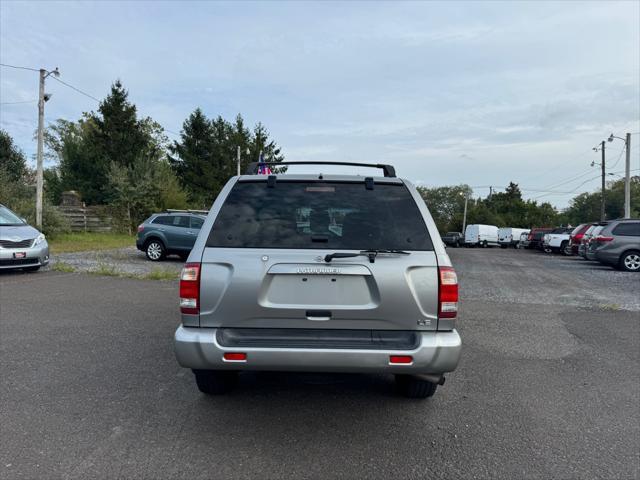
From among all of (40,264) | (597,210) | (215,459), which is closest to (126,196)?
(40,264)

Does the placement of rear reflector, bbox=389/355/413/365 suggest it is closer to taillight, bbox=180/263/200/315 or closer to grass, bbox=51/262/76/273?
taillight, bbox=180/263/200/315

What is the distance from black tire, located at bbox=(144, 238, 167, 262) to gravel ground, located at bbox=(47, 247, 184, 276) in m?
0.20

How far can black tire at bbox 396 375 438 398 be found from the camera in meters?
4.00

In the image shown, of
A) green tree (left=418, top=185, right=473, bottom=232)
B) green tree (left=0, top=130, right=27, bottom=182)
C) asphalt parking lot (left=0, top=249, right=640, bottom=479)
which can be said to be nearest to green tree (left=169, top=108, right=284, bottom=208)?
green tree (left=0, top=130, right=27, bottom=182)

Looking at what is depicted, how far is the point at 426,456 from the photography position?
3.17 m

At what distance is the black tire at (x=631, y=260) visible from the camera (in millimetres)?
15289

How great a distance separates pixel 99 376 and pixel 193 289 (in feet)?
6.77

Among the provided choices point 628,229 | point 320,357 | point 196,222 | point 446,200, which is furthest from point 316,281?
point 446,200

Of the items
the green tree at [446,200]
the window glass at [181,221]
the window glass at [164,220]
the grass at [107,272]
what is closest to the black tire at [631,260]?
the window glass at [181,221]

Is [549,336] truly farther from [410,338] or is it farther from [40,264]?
[40,264]

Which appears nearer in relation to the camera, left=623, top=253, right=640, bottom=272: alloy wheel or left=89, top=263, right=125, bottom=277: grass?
left=89, top=263, right=125, bottom=277: grass

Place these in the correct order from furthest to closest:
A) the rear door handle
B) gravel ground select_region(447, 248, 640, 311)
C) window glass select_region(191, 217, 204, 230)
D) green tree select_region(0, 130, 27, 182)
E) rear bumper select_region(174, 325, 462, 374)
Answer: green tree select_region(0, 130, 27, 182), window glass select_region(191, 217, 204, 230), gravel ground select_region(447, 248, 640, 311), the rear door handle, rear bumper select_region(174, 325, 462, 374)

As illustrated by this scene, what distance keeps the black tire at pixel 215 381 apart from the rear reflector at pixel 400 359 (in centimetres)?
143

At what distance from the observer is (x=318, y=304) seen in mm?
3297
